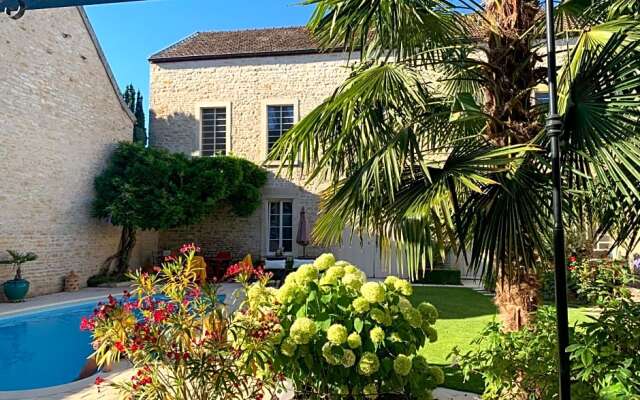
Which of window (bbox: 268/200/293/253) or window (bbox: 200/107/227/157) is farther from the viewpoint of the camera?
window (bbox: 200/107/227/157)

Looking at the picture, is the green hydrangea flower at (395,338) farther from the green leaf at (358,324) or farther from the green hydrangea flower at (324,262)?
the green hydrangea flower at (324,262)

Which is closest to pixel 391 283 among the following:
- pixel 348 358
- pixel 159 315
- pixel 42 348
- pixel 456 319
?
pixel 348 358

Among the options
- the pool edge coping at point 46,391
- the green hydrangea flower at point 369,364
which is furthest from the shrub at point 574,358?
the pool edge coping at point 46,391

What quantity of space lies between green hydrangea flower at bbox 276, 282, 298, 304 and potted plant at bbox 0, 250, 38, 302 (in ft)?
33.3

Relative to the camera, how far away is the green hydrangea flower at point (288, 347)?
143 inches

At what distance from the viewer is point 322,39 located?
5113mm

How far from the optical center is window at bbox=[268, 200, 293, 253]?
17562mm

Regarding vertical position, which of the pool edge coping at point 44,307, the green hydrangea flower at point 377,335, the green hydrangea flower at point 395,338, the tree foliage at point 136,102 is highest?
the tree foliage at point 136,102

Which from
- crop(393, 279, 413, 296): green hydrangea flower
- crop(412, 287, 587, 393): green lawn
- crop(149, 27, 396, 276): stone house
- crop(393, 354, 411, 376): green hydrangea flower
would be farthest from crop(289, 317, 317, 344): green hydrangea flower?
crop(149, 27, 396, 276): stone house

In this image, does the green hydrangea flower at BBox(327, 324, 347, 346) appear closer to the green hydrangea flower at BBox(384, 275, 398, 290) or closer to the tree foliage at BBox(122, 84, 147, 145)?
the green hydrangea flower at BBox(384, 275, 398, 290)

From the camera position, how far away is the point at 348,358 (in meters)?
3.56

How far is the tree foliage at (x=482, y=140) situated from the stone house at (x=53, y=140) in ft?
34.0

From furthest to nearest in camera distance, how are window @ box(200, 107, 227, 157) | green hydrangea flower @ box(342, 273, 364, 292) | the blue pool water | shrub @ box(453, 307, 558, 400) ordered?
window @ box(200, 107, 227, 157), the blue pool water, green hydrangea flower @ box(342, 273, 364, 292), shrub @ box(453, 307, 558, 400)

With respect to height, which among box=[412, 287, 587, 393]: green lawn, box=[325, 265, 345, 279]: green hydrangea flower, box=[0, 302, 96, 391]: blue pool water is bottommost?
box=[0, 302, 96, 391]: blue pool water
